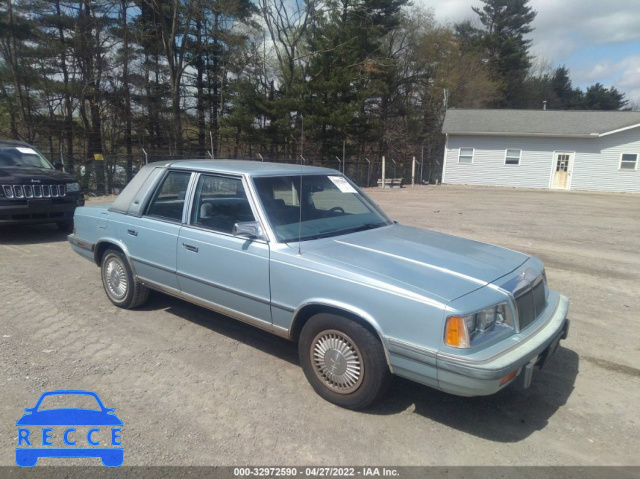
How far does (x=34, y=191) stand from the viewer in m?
8.34

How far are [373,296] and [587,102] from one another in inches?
2707

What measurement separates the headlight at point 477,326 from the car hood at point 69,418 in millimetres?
2277

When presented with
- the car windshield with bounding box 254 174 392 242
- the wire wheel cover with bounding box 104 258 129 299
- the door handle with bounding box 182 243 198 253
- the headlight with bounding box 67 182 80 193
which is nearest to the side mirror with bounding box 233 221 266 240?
the car windshield with bounding box 254 174 392 242

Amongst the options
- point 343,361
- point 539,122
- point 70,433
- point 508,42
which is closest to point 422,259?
point 343,361

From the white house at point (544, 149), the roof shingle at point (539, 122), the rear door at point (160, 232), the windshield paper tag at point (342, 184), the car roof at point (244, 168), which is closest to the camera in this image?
the car roof at point (244, 168)

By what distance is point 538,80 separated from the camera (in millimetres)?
58875

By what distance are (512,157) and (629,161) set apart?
6.31 meters

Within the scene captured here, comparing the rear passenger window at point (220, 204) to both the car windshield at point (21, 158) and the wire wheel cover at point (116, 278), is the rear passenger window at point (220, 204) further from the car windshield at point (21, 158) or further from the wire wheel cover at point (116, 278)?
the car windshield at point (21, 158)

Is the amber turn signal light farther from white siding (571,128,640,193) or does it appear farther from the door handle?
white siding (571,128,640,193)

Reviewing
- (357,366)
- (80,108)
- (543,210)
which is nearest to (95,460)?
(357,366)

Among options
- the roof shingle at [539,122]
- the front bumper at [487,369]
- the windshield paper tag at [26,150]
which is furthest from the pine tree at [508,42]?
the front bumper at [487,369]

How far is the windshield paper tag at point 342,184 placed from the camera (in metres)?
4.62

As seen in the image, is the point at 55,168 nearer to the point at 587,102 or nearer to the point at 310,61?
the point at 310,61

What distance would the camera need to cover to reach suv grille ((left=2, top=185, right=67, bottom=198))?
316 inches
